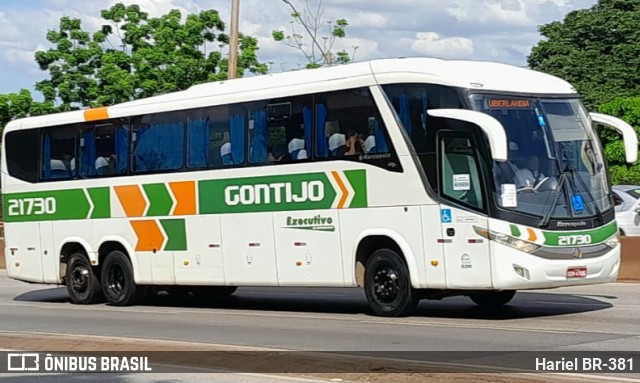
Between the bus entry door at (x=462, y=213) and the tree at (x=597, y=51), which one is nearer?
the bus entry door at (x=462, y=213)

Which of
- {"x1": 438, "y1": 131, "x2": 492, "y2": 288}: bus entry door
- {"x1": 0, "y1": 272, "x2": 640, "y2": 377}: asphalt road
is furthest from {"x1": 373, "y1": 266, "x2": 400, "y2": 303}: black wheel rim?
{"x1": 438, "y1": 131, "x2": 492, "y2": 288}: bus entry door

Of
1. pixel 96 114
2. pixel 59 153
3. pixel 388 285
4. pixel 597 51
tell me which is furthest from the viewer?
pixel 597 51

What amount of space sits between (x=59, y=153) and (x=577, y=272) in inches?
451

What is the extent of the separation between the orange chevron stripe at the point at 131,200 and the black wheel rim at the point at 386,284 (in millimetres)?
5755

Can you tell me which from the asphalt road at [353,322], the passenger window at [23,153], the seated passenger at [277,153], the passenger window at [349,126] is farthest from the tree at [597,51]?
the passenger window at [349,126]

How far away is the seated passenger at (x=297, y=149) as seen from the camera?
60.8 ft

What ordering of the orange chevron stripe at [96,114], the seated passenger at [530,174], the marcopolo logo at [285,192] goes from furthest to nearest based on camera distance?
the orange chevron stripe at [96,114], the marcopolo logo at [285,192], the seated passenger at [530,174]

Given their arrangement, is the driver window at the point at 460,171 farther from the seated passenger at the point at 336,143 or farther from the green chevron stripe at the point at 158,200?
the green chevron stripe at the point at 158,200

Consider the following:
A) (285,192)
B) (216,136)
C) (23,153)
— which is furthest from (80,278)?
(285,192)

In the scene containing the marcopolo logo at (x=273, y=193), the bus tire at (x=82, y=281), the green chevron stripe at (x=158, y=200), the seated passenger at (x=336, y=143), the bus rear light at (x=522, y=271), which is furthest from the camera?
the bus tire at (x=82, y=281)

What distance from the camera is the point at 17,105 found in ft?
182

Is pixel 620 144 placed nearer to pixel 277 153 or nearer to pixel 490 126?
pixel 277 153

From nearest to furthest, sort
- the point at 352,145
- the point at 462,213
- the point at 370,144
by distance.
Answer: the point at 462,213 < the point at 370,144 < the point at 352,145

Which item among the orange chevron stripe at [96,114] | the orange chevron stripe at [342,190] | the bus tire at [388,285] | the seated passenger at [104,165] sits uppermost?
the orange chevron stripe at [96,114]
